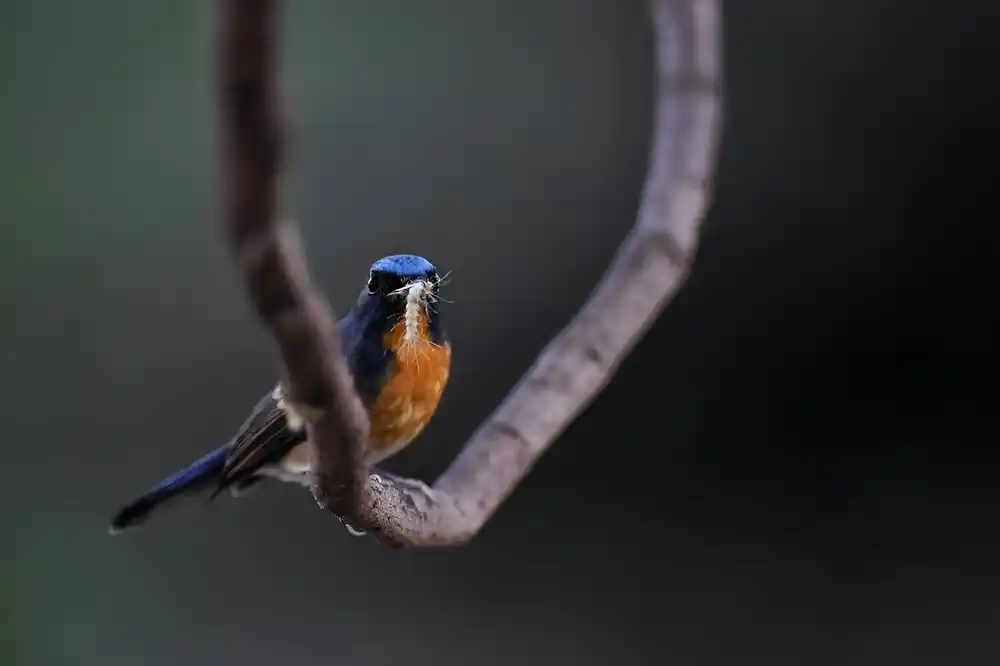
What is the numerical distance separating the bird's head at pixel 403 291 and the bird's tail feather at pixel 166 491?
467 mm

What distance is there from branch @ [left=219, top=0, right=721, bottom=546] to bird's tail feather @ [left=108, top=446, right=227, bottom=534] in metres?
0.54

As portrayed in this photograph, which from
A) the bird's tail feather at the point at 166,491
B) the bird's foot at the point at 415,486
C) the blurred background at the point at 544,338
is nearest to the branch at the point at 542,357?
the bird's foot at the point at 415,486

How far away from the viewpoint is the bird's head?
146 cm

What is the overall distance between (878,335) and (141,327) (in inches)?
78.2

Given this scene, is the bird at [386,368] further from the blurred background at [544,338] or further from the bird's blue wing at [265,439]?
the blurred background at [544,338]

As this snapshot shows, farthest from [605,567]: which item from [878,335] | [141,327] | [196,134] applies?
[196,134]

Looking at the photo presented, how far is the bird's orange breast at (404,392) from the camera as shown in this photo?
149 centimetres

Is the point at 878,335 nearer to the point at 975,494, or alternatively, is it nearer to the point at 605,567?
the point at 975,494

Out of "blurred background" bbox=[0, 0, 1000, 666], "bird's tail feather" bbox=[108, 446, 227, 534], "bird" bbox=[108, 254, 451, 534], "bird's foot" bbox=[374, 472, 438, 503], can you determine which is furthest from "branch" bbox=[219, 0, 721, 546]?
"blurred background" bbox=[0, 0, 1000, 666]

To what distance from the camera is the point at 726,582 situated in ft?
10.6

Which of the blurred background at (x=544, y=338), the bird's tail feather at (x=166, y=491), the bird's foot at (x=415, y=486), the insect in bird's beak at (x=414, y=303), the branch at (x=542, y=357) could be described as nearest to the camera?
the branch at (x=542, y=357)

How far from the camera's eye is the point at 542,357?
5.07 ft

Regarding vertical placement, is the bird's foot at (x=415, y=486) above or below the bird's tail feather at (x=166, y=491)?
above

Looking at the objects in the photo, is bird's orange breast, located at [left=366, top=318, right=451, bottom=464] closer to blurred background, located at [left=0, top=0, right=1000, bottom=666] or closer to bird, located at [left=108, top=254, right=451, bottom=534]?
bird, located at [left=108, top=254, right=451, bottom=534]
